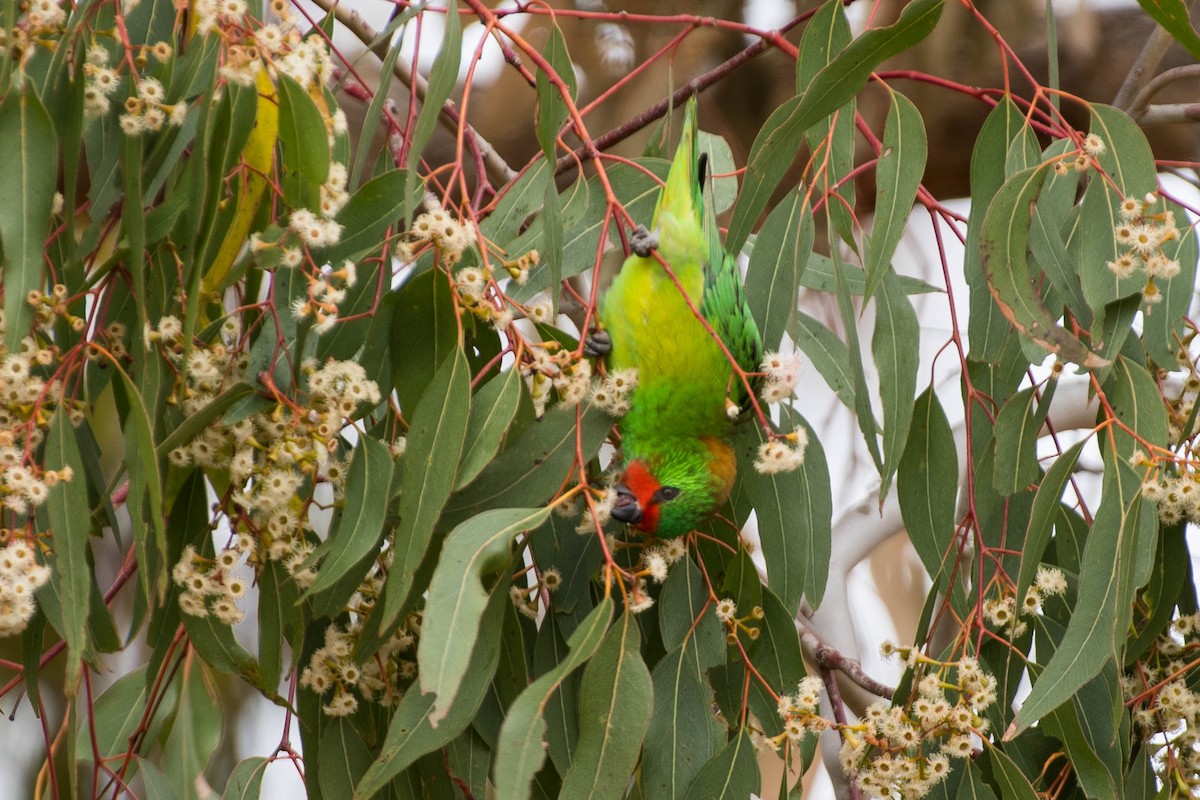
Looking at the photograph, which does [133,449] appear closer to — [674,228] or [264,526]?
[264,526]

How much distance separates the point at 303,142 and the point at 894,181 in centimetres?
76

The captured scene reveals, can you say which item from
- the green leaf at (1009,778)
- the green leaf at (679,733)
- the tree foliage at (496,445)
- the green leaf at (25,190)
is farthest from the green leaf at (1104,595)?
the green leaf at (25,190)

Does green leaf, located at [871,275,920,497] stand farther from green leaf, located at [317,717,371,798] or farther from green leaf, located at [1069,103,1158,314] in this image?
green leaf, located at [317,717,371,798]

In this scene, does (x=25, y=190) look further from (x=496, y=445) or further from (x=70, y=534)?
(x=496, y=445)

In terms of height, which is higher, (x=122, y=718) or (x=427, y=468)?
(x=427, y=468)

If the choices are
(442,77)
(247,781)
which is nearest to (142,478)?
(247,781)

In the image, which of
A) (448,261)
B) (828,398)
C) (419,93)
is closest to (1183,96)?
(828,398)

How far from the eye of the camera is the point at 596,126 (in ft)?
11.8

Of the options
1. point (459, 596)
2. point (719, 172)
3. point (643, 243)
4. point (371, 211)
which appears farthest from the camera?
→ point (719, 172)

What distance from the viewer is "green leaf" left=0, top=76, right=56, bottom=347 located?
1.23 meters

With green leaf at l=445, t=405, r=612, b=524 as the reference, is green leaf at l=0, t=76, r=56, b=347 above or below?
above

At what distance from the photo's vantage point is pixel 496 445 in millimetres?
1246

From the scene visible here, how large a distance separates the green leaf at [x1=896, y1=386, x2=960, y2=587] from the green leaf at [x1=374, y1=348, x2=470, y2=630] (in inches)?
29.4

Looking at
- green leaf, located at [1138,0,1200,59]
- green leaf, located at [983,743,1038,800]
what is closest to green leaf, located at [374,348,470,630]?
green leaf, located at [983,743,1038,800]
